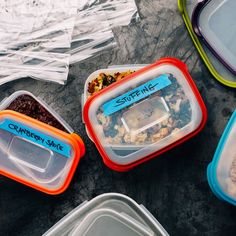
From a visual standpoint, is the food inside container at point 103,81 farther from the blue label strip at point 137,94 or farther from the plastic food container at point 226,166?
the plastic food container at point 226,166

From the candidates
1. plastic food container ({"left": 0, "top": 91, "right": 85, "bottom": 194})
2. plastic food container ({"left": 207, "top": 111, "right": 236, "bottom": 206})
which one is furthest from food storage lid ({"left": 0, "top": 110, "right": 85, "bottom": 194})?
plastic food container ({"left": 207, "top": 111, "right": 236, "bottom": 206})

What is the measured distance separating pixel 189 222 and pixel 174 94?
0.72ft

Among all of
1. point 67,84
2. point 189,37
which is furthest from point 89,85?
point 189,37

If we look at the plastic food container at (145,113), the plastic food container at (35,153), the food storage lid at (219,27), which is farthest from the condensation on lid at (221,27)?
the plastic food container at (35,153)

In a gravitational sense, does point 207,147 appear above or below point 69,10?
below

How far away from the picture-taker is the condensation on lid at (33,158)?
2.76ft

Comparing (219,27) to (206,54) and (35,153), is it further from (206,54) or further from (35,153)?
(35,153)

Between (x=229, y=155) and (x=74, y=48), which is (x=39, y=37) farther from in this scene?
(x=229, y=155)

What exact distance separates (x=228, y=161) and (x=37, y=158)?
0.31 metres

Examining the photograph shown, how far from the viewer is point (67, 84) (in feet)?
2.94

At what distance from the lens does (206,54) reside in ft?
2.91

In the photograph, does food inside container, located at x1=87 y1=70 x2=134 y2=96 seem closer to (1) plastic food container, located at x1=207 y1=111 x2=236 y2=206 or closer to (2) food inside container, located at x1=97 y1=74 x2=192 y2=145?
(2) food inside container, located at x1=97 y1=74 x2=192 y2=145

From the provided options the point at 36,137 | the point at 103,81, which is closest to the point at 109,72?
the point at 103,81

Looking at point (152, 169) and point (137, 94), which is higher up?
point (137, 94)
